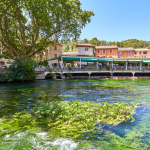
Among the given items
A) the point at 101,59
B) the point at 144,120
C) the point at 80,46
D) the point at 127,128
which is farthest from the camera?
the point at 80,46

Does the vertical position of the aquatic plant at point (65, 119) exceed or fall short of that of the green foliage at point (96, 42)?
it falls short

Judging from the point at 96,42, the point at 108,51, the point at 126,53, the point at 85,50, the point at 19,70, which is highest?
the point at 96,42

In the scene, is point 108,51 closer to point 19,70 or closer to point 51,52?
point 51,52

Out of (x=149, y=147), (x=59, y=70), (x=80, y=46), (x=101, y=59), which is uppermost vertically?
(x=80, y=46)

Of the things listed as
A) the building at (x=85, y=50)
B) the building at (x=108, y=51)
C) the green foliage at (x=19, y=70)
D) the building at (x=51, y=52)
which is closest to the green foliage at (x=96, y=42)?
the building at (x=108, y=51)

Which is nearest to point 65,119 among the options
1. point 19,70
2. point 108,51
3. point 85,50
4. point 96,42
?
point 19,70

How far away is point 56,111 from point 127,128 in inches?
131

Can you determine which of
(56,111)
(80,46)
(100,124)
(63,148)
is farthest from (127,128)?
(80,46)

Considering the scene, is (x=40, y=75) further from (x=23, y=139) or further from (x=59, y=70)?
(x=23, y=139)

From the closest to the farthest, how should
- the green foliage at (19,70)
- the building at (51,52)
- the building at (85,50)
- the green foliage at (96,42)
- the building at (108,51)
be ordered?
the green foliage at (19,70) < the building at (51,52) < the building at (85,50) < the building at (108,51) < the green foliage at (96,42)

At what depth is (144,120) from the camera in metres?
6.56

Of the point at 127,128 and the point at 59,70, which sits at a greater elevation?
the point at 59,70

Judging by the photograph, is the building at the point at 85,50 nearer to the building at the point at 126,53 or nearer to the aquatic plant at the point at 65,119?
the building at the point at 126,53

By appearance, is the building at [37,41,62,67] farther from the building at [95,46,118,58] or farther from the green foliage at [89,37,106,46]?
the green foliage at [89,37,106,46]
